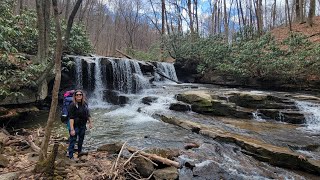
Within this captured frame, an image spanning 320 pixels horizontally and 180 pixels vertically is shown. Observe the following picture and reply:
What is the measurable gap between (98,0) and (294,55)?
1043 inches

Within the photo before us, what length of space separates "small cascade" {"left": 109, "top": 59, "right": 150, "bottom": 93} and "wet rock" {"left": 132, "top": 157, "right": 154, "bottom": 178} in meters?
11.1

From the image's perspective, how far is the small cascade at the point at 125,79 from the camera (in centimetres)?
1600

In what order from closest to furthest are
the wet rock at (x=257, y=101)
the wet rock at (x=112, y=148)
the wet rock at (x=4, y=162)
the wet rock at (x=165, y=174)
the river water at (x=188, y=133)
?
the wet rock at (x=4, y=162) < the wet rock at (x=165, y=174) < the river water at (x=188, y=133) < the wet rock at (x=112, y=148) < the wet rock at (x=257, y=101)

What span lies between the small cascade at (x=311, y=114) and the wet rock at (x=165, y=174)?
20.1 feet

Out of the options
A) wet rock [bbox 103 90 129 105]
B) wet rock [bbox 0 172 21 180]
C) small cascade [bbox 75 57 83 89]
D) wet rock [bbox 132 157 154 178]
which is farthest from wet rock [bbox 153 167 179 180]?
small cascade [bbox 75 57 83 89]

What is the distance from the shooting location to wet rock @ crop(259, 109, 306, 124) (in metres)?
9.51

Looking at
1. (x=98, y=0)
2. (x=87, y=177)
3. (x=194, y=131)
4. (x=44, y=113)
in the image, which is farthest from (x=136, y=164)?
(x=98, y=0)

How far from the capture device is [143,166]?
15.9 feet

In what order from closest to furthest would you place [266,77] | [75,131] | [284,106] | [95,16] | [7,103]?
1. [75,131]
2. [7,103]
3. [284,106]
4. [266,77]
5. [95,16]

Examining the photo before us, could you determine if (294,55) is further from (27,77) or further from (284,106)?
(27,77)

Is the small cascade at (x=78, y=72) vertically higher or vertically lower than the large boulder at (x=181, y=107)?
higher

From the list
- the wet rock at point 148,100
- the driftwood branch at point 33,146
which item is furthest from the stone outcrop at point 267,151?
the wet rock at point 148,100

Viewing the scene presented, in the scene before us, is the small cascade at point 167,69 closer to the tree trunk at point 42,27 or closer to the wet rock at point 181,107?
the wet rock at point 181,107

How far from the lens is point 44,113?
35.4 ft
